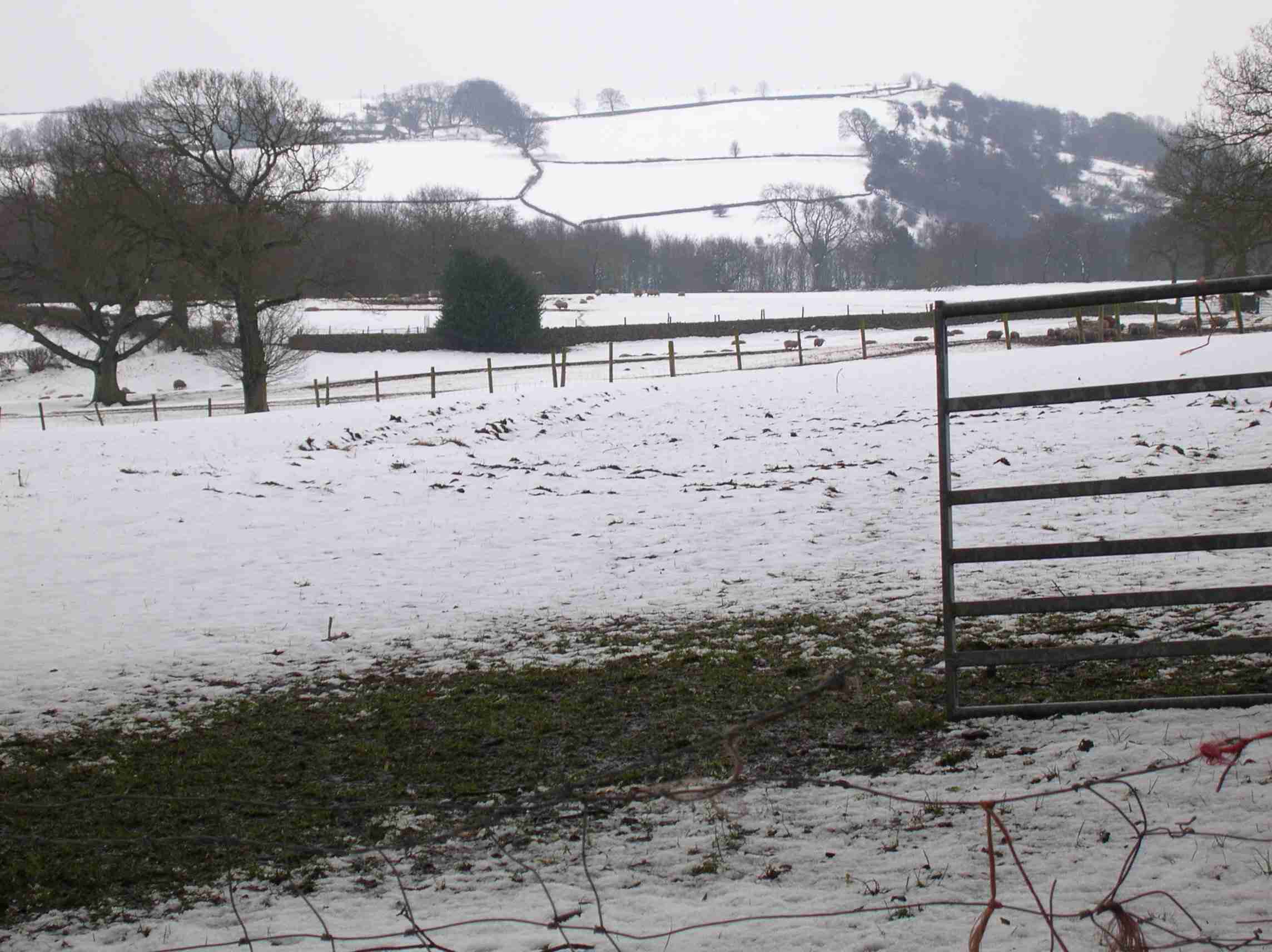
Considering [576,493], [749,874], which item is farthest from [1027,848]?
[576,493]

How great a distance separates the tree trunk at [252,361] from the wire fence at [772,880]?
34599 mm

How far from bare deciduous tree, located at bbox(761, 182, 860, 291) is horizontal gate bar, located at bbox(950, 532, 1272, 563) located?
323ft

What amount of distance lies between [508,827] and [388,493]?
10.3 meters

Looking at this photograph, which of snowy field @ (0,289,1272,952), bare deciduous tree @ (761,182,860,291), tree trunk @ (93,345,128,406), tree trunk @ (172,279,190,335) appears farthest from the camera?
bare deciduous tree @ (761,182,860,291)

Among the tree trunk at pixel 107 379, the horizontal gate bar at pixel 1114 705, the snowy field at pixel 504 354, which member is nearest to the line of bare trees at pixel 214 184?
the snowy field at pixel 504 354

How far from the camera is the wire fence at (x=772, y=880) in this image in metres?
2.76

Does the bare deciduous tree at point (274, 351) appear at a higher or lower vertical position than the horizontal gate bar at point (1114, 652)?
higher

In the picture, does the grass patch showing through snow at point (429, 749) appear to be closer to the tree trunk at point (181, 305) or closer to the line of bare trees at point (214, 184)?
the line of bare trees at point (214, 184)

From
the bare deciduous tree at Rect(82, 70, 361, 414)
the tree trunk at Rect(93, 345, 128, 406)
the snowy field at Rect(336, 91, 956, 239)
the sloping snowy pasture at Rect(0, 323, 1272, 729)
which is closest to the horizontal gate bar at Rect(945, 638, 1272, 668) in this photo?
the sloping snowy pasture at Rect(0, 323, 1272, 729)

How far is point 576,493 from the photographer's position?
13609mm

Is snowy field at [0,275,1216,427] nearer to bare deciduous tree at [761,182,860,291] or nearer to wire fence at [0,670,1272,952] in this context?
wire fence at [0,670,1272,952]

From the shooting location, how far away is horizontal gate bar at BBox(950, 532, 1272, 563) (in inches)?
173

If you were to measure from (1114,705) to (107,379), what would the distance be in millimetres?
47880

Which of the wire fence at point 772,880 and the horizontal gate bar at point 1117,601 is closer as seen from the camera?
the wire fence at point 772,880
